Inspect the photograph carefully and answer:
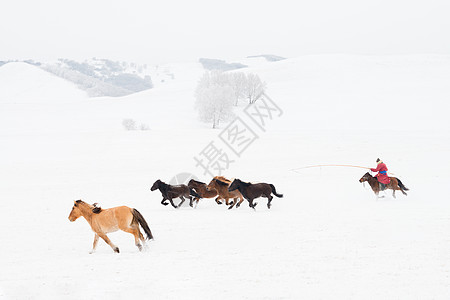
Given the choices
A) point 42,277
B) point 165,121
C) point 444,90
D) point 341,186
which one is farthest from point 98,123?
point 444,90

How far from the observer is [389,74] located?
85.9 m

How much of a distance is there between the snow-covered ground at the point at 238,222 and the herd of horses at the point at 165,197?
530mm

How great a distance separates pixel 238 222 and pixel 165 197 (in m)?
4.68

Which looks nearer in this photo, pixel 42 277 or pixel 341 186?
pixel 42 277

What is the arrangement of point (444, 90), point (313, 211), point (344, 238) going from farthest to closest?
1. point (444, 90)
2. point (313, 211)
3. point (344, 238)

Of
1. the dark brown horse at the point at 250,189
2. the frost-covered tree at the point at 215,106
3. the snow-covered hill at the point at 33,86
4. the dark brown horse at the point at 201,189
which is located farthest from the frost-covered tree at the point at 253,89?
the snow-covered hill at the point at 33,86

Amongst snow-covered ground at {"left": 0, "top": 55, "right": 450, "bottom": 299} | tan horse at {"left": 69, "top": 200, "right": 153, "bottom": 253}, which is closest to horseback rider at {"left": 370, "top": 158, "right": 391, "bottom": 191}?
snow-covered ground at {"left": 0, "top": 55, "right": 450, "bottom": 299}

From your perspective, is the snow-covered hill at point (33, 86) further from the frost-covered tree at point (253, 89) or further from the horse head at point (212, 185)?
the horse head at point (212, 185)

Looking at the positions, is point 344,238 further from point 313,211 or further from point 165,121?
point 165,121

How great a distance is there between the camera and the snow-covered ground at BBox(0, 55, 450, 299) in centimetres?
668

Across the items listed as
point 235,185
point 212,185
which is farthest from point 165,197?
point 235,185

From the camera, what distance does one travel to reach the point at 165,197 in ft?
49.7

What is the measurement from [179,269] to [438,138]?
36325 millimetres

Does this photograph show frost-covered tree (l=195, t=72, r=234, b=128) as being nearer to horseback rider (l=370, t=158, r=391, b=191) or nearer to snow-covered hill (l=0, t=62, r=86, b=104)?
horseback rider (l=370, t=158, r=391, b=191)
